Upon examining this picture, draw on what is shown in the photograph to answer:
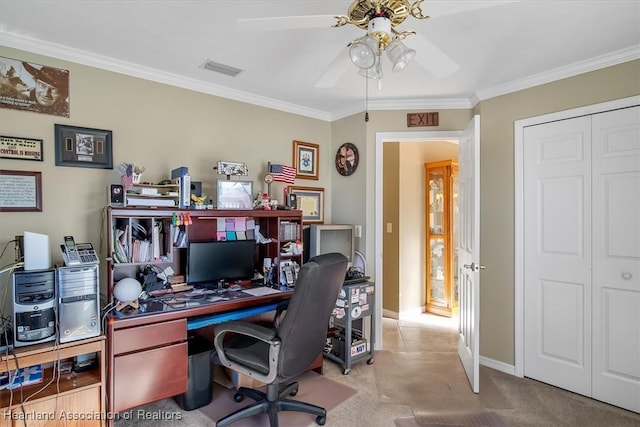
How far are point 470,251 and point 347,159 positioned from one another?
1547mm

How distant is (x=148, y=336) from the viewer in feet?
6.68

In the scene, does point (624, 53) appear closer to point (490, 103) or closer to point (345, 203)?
point (490, 103)

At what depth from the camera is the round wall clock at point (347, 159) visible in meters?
3.53

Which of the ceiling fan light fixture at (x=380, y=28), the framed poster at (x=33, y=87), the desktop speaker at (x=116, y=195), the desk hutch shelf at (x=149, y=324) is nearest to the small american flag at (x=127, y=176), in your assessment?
the desktop speaker at (x=116, y=195)

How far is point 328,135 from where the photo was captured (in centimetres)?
381

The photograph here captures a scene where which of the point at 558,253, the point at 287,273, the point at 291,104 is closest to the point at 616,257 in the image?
the point at 558,253

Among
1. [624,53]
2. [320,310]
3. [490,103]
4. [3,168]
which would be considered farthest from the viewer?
[490,103]

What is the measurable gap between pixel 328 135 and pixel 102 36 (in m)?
2.24

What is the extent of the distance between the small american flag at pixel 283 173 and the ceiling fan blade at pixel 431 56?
1691 mm

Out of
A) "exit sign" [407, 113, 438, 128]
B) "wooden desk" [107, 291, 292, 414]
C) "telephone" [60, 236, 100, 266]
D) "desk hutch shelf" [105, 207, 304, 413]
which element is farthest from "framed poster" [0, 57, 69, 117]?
"exit sign" [407, 113, 438, 128]

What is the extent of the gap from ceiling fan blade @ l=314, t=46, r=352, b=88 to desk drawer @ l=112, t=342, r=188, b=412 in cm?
183

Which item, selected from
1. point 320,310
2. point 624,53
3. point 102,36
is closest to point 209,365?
point 320,310

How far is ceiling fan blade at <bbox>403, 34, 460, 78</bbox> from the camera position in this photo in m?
1.54

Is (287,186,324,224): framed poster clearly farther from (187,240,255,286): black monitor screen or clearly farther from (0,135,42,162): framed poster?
(0,135,42,162): framed poster
